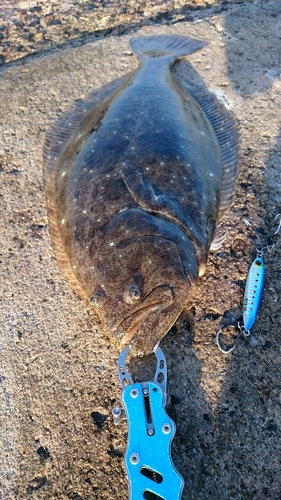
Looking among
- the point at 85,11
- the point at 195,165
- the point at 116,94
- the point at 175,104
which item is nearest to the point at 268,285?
the point at 195,165

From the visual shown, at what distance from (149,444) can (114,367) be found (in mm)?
587

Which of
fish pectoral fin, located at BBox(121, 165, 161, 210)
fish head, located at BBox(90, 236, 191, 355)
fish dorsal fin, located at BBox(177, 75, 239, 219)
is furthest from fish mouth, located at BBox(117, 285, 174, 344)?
fish dorsal fin, located at BBox(177, 75, 239, 219)

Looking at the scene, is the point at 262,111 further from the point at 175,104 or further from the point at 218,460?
the point at 218,460

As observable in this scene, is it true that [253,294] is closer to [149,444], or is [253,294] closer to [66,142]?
[149,444]

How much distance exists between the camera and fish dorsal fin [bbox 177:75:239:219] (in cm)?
318

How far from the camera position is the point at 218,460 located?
2277 mm

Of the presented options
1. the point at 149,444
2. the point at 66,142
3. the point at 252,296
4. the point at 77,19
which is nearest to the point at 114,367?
the point at 149,444

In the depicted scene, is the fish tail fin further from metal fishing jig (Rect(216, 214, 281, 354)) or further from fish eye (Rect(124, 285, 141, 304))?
fish eye (Rect(124, 285, 141, 304))

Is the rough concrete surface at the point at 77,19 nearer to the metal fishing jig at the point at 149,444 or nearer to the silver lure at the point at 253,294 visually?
the silver lure at the point at 253,294

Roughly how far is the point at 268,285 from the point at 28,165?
7.15 feet

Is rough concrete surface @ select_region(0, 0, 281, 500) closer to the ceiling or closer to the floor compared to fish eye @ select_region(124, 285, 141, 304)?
closer to the floor

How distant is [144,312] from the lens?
2400 mm

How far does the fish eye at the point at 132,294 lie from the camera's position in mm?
2373

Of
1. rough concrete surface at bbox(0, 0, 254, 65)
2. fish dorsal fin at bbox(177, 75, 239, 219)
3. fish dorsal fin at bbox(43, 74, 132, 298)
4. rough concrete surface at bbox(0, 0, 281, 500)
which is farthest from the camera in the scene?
rough concrete surface at bbox(0, 0, 254, 65)
